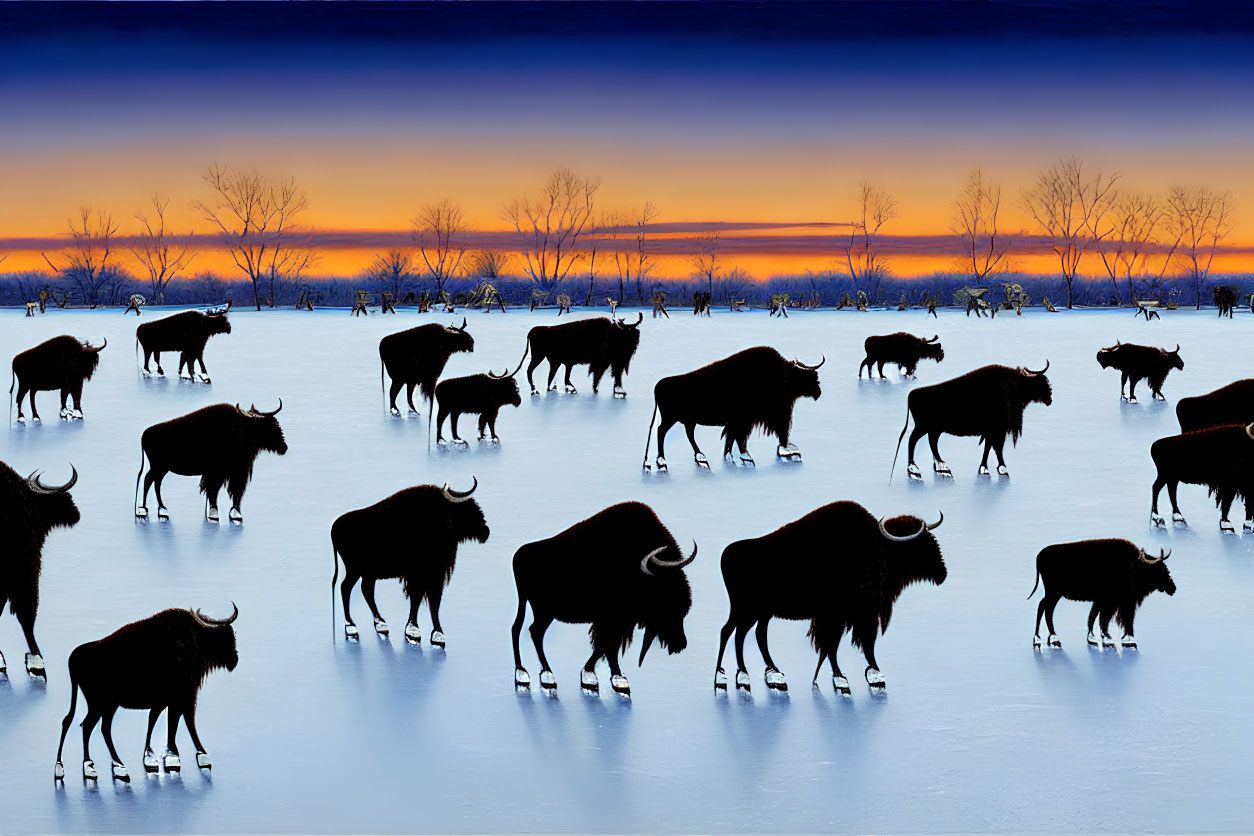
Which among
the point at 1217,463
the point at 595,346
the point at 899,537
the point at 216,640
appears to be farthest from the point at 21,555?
the point at 595,346

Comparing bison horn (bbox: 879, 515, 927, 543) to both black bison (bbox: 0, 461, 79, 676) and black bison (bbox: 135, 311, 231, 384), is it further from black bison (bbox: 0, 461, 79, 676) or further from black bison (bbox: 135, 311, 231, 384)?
black bison (bbox: 135, 311, 231, 384)

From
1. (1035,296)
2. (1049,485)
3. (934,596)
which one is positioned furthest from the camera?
(1035,296)

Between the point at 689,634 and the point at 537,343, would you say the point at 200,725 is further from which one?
the point at 537,343

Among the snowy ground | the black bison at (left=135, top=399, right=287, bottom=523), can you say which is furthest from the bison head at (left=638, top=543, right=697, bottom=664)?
the black bison at (left=135, top=399, right=287, bottom=523)

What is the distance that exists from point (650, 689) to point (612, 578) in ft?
2.41

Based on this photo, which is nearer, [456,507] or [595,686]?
[595,686]

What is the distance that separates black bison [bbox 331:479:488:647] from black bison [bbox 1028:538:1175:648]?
3.16 meters

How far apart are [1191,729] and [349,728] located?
13.3 feet

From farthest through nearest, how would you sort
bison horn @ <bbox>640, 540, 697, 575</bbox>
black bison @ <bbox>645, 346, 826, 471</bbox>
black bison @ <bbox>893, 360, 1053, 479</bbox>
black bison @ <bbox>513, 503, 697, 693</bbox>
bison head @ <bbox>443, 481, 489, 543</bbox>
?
black bison @ <bbox>645, 346, 826, 471</bbox>
black bison @ <bbox>893, 360, 1053, 479</bbox>
bison head @ <bbox>443, 481, 489, 543</bbox>
black bison @ <bbox>513, 503, 697, 693</bbox>
bison horn @ <bbox>640, 540, 697, 575</bbox>

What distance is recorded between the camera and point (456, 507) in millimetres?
6957

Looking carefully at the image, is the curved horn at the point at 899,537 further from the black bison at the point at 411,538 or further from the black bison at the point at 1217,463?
the black bison at the point at 1217,463

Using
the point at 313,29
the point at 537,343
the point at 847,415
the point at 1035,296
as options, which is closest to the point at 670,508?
the point at 847,415

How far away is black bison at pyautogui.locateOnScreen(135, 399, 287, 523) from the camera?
9.81 meters

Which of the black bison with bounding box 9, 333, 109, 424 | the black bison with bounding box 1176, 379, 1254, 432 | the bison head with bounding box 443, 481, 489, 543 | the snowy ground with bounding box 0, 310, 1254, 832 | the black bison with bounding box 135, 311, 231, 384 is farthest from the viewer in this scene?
the black bison with bounding box 135, 311, 231, 384
